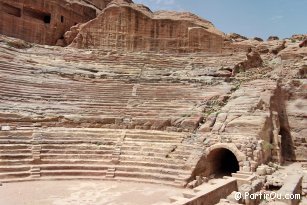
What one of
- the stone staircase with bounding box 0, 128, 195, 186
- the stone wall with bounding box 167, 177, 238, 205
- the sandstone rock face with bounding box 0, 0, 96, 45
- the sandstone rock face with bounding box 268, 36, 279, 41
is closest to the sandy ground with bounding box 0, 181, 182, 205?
the stone staircase with bounding box 0, 128, 195, 186

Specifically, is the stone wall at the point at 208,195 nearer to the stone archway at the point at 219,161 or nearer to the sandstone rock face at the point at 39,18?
the stone archway at the point at 219,161

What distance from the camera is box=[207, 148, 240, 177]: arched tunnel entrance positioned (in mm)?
13188

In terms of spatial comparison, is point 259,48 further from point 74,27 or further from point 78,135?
point 78,135

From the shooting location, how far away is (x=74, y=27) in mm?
25500

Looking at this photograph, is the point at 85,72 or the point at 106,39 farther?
the point at 106,39

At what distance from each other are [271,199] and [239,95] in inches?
326

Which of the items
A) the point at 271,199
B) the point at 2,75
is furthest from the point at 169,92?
the point at 271,199

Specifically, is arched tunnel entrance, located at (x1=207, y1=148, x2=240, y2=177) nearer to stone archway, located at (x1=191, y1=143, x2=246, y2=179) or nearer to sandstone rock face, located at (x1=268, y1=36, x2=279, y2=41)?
stone archway, located at (x1=191, y1=143, x2=246, y2=179)

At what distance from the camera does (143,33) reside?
25.7m

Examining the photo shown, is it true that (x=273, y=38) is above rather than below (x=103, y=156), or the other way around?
above

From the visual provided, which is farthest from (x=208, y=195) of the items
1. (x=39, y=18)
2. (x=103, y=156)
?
(x=39, y=18)

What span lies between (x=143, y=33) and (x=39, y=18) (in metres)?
8.12

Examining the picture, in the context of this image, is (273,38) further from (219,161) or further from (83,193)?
(83,193)

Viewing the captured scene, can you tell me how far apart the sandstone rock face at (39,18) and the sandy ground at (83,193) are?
1608cm
